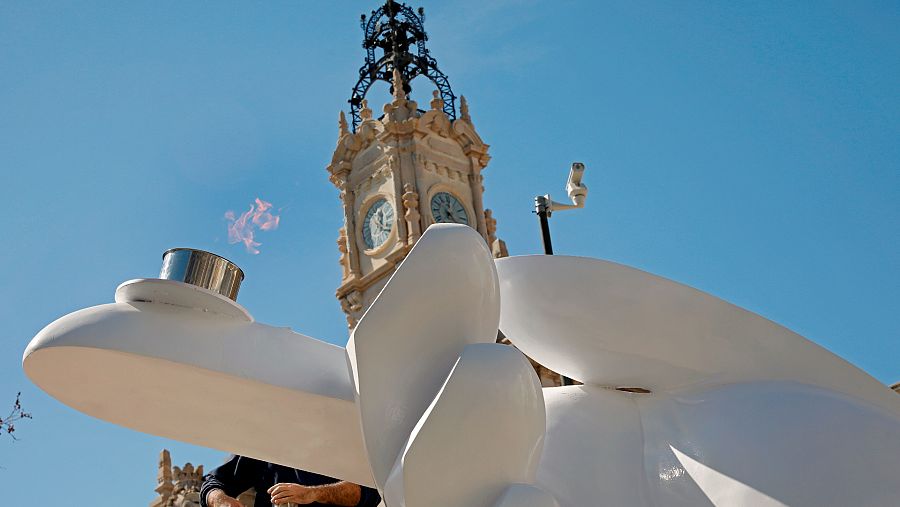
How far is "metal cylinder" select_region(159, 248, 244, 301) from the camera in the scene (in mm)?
4172

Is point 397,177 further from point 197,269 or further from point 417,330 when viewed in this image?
point 417,330

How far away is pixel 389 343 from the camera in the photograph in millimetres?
3752

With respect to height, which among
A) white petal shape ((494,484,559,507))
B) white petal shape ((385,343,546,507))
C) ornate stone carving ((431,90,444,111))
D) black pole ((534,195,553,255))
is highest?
ornate stone carving ((431,90,444,111))

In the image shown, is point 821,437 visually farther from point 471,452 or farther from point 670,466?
point 471,452

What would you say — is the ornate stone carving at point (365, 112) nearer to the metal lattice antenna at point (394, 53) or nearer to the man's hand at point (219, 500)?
the metal lattice antenna at point (394, 53)

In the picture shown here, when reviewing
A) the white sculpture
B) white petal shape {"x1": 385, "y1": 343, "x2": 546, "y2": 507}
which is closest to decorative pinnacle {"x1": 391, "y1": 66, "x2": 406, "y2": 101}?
the white sculpture

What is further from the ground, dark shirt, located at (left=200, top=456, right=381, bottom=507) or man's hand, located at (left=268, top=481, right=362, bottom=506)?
dark shirt, located at (left=200, top=456, right=381, bottom=507)

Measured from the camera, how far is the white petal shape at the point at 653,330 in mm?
4016

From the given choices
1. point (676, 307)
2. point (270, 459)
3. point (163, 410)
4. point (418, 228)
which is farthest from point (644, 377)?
point (418, 228)

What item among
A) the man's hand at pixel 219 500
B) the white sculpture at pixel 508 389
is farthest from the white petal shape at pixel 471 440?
the man's hand at pixel 219 500

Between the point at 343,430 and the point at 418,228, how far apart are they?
77.9 ft

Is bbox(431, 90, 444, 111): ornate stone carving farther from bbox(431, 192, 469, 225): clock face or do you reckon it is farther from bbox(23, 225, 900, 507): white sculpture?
bbox(23, 225, 900, 507): white sculpture

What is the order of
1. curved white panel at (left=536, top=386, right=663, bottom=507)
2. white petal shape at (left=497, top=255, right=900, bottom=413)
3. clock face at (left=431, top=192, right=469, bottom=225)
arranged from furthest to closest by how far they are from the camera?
clock face at (left=431, top=192, right=469, bottom=225) < white petal shape at (left=497, top=255, right=900, bottom=413) < curved white panel at (left=536, top=386, right=663, bottom=507)

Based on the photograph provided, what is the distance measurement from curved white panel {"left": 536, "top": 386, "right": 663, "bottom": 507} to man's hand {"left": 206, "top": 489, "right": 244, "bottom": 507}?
4.67ft
